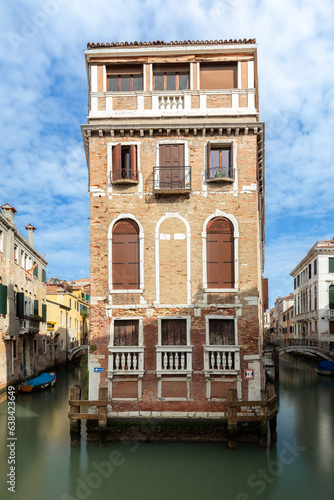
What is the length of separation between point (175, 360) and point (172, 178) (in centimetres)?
646

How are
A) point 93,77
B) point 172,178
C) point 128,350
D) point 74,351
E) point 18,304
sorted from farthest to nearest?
point 74,351
point 18,304
point 93,77
point 172,178
point 128,350

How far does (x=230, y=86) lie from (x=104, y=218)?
685 cm

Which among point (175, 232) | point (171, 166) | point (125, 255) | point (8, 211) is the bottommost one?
point (125, 255)

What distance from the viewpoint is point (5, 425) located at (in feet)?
61.9

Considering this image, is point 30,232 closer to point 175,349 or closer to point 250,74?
point 175,349

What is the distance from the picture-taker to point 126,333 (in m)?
15.2

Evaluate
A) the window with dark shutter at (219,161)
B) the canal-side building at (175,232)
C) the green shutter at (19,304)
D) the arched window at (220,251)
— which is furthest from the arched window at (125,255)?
the green shutter at (19,304)

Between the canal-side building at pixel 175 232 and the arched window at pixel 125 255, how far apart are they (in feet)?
0.12

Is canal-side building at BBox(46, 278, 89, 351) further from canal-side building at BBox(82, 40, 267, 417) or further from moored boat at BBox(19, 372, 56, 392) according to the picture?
canal-side building at BBox(82, 40, 267, 417)

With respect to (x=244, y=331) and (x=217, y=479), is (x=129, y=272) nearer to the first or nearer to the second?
(x=244, y=331)

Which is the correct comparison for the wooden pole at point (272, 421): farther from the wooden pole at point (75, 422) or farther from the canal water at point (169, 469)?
the wooden pole at point (75, 422)

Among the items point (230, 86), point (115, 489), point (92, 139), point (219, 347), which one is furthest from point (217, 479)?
point (230, 86)

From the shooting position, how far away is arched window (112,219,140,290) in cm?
1534

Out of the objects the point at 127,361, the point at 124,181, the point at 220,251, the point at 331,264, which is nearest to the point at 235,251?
the point at 220,251
